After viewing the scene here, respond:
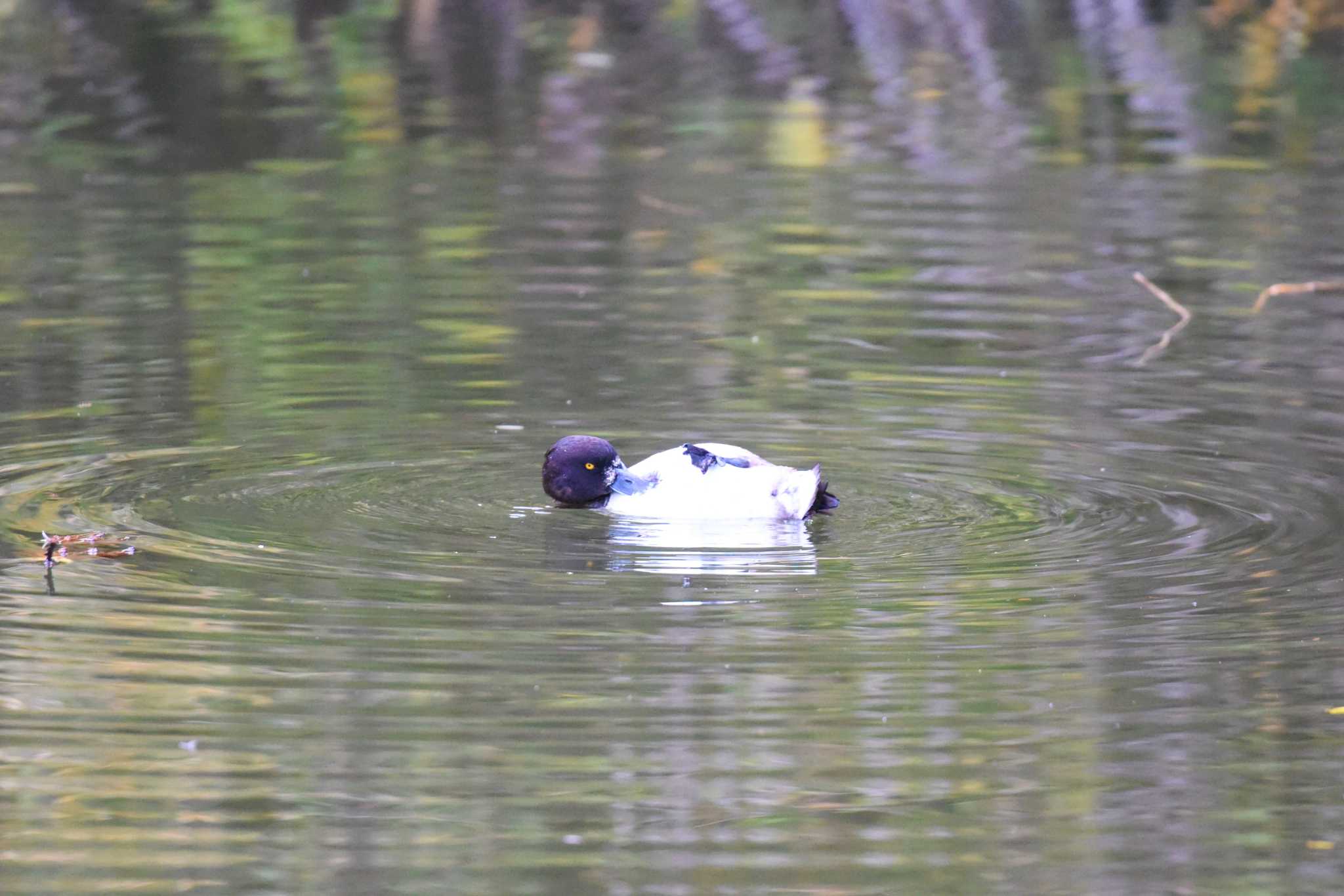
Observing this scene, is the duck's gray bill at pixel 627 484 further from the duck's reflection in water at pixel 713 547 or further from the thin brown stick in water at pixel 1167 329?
the thin brown stick in water at pixel 1167 329

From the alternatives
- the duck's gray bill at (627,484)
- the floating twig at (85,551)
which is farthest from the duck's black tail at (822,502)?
the floating twig at (85,551)

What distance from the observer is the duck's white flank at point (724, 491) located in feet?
25.8

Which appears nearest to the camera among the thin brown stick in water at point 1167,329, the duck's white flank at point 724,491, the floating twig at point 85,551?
the floating twig at point 85,551

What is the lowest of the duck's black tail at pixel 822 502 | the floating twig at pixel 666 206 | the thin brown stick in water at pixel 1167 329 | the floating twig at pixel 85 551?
the floating twig at pixel 666 206

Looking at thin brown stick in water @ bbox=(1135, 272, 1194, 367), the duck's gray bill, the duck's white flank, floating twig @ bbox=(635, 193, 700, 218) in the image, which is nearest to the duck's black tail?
the duck's white flank

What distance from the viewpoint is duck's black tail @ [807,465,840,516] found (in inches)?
316

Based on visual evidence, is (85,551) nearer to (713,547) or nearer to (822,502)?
(713,547)

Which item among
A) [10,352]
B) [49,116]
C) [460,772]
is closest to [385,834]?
[460,772]

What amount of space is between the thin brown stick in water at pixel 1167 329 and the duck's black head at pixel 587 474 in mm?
3514

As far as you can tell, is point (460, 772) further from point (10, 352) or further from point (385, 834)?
point (10, 352)

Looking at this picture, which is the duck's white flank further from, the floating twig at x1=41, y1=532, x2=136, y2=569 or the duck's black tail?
the floating twig at x1=41, y1=532, x2=136, y2=569

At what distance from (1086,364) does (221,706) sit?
600 centimetres

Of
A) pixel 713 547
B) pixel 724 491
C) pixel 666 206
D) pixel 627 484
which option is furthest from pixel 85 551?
pixel 666 206

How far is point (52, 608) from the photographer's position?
6770 millimetres
